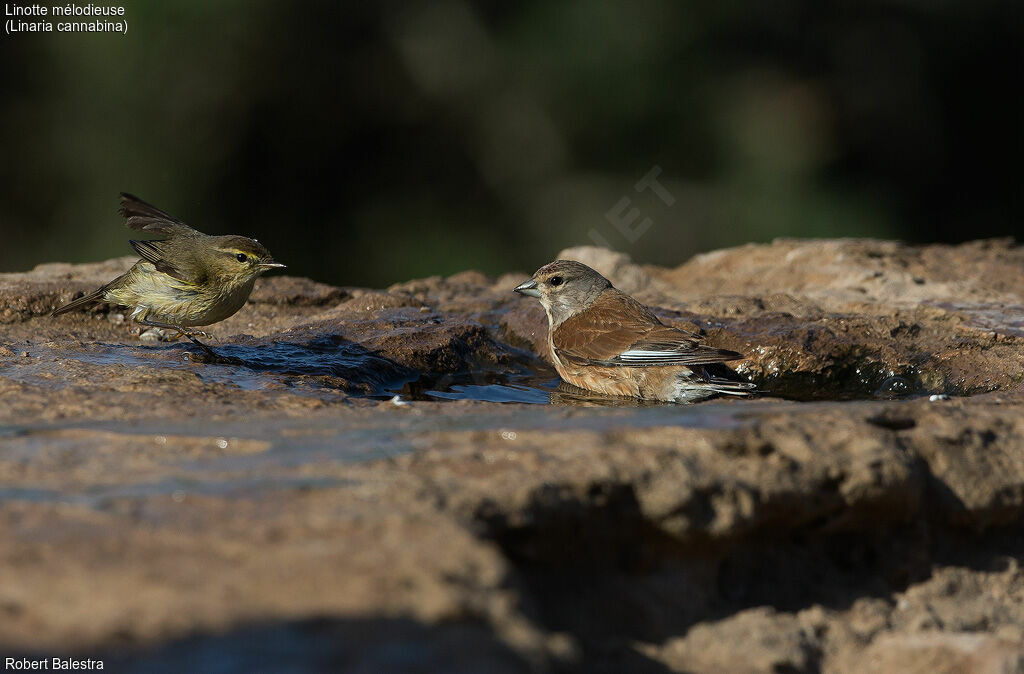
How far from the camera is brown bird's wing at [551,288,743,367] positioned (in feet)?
14.5

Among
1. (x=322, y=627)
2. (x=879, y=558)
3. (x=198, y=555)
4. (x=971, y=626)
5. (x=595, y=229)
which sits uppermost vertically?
(x=595, y=229)

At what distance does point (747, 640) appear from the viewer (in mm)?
2141

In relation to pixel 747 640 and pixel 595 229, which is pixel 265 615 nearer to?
pixel 747 640

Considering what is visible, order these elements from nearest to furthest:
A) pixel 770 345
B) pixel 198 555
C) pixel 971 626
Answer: pixel 198 555 → pixel 971 626 → pixel 770 345

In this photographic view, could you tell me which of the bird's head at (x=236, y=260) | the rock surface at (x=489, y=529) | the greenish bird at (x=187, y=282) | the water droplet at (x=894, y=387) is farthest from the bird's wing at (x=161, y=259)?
the water droplet at (x=894, y=387)

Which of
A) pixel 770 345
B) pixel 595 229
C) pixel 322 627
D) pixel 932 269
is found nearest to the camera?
pixel 322 627

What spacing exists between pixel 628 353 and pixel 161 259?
2.10 meters

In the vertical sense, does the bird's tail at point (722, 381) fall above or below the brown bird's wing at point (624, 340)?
below

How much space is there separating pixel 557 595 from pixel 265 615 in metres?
0.66

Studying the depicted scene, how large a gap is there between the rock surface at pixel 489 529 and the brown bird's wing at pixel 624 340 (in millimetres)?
1420

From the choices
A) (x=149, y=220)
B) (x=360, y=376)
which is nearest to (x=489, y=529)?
(x=360, y=376)

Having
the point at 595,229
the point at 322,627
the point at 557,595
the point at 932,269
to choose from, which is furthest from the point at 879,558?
the point at 595,229

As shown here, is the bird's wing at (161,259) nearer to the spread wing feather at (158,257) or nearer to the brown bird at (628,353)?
the spread wing feather at (158,257)

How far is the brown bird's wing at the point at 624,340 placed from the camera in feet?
14.5
